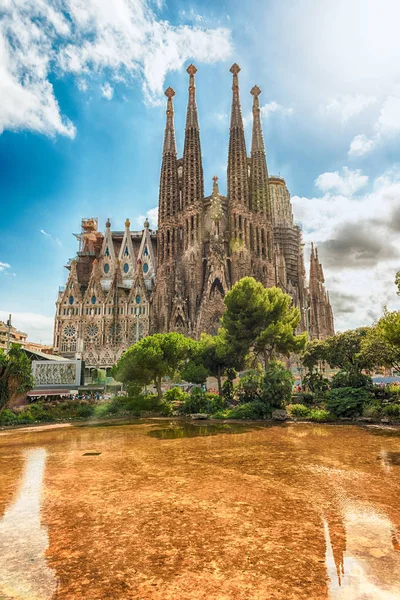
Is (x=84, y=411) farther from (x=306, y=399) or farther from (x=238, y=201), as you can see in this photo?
(x=238, y=201)

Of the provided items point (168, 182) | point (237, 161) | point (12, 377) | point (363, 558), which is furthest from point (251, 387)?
point (168, 182)

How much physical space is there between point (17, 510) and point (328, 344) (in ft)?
85.4

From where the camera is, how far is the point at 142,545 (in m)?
5.20

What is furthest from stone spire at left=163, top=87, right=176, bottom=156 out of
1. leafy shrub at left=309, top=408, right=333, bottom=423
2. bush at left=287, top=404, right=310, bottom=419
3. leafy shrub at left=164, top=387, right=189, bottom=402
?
leafy shrub at left=309, top=408, right=333, bottom=423

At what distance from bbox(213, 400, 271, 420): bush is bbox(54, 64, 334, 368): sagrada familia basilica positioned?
79.7 feet

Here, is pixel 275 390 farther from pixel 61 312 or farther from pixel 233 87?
pixel 233 87

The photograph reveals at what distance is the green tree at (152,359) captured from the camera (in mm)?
24578

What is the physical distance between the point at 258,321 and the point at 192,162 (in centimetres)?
3338

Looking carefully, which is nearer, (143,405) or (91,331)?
(143,405)

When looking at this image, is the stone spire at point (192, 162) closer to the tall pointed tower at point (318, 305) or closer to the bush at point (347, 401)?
the tall pointed tower at point (318, 305)

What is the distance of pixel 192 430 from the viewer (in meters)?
17.2

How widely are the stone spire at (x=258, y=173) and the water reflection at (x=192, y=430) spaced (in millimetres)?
39395

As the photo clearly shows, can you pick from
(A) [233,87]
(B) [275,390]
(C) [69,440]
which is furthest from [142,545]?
(A) [233,87]

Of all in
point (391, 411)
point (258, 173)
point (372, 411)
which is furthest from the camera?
point (258, 173)
